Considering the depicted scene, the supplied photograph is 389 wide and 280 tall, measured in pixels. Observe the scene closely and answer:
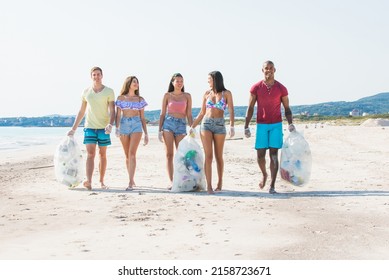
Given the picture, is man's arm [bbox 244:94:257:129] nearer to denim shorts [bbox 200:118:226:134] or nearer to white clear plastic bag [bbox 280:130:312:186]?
denim shorts [bbox 200:118:226:134]

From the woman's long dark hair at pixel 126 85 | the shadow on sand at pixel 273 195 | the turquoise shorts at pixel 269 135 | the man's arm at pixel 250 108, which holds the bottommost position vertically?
the shadow on sand at pixel 273 195

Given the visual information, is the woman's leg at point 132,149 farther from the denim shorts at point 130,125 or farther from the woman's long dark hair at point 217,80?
the woman's long dark hair at point 217,80

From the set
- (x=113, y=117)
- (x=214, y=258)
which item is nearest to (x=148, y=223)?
(x=214, y=258)

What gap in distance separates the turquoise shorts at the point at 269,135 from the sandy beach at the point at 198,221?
0.74 m

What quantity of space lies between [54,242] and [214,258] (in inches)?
62.9

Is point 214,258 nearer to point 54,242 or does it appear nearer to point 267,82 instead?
point 54,242

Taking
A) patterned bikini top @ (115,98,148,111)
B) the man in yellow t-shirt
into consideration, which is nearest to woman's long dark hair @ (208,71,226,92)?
patterned bikini top @ (115,98,148,111)

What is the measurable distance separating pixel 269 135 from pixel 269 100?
0.54m

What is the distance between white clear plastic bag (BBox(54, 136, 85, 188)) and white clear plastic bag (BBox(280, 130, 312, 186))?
3.29m

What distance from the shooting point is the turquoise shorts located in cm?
839

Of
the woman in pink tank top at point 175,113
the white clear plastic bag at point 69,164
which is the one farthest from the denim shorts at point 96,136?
the woman in pink tank top at point 175,113

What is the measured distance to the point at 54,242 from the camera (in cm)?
516

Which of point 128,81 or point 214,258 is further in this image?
point 128,81

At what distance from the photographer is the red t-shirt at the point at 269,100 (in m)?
8.33
